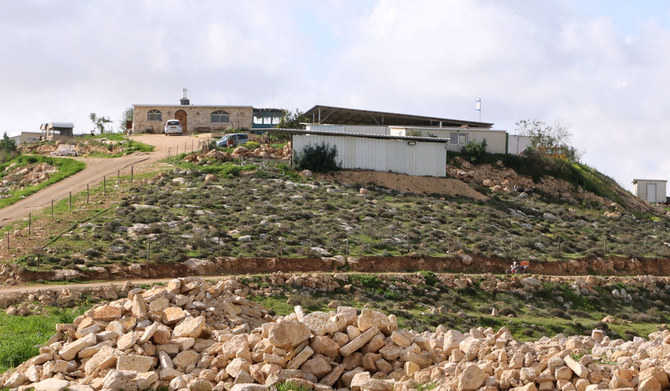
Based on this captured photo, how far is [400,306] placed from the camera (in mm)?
30203

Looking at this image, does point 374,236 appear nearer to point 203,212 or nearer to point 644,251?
point 203,212

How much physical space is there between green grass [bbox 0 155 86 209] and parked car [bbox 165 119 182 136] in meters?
13.1

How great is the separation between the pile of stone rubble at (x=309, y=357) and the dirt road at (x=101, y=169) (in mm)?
24919

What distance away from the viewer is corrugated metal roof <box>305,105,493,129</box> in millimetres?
63656

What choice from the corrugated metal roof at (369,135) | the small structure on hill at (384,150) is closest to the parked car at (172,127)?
the corrugated metal roof at (369,135)

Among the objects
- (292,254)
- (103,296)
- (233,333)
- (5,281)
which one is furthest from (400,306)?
(5,281)

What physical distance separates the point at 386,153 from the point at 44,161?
2513 cm

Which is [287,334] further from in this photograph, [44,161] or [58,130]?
[58,130]

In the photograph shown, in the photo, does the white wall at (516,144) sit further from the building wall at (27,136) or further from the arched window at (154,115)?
the building wall at (27,136)

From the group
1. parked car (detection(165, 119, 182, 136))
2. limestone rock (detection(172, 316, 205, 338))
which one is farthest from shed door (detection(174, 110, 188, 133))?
limestone rock (detection(172, 316, 205, 338))

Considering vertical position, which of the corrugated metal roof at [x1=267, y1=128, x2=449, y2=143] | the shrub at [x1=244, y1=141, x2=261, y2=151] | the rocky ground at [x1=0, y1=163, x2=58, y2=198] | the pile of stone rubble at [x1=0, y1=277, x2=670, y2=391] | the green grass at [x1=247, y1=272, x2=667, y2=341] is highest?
A: the corrugated metal roof at [x1=267, y1=128, x2=449, y2=143]

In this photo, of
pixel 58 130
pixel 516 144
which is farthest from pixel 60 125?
pixel 516 144

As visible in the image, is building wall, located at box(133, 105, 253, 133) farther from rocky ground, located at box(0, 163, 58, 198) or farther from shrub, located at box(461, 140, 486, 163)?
shrub, located at box(461, 140, 486, 163)

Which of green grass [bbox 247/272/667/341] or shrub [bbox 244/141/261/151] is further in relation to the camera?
shrub [bbox 244/141/261/151]
